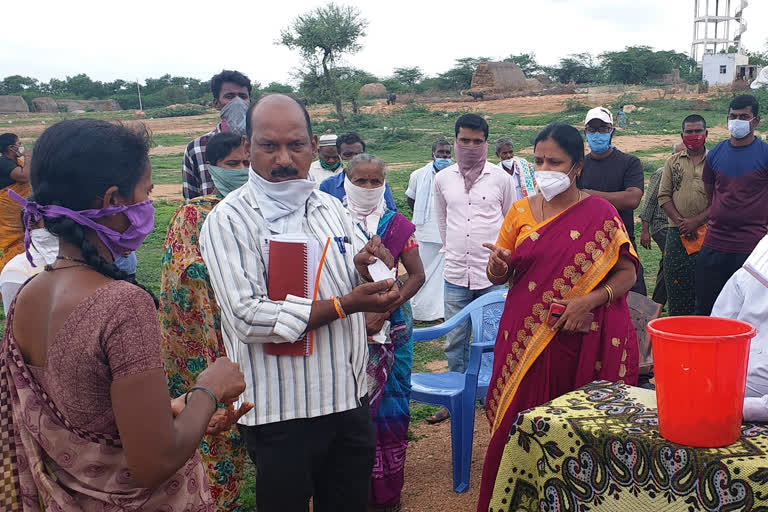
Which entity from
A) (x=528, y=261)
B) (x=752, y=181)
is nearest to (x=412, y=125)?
(x=752, y=181)

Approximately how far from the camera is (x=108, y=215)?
173 cm

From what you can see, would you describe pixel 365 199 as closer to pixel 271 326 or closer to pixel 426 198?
pixel 271 326

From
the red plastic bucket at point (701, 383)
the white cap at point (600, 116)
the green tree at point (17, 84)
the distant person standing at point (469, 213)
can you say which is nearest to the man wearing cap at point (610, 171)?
the white cap at point (600, 116)

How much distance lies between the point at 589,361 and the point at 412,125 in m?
28.9

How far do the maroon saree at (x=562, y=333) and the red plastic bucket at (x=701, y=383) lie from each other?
1073 mm

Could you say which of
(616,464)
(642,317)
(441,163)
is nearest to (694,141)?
(642,317)

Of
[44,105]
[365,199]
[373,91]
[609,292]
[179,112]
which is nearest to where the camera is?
[609,292]

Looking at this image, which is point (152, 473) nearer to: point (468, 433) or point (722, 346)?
point (722, 346)

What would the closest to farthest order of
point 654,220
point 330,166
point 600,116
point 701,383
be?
1. point 701,383
2. point 600,116
3. point 330,166
4. point 654,220

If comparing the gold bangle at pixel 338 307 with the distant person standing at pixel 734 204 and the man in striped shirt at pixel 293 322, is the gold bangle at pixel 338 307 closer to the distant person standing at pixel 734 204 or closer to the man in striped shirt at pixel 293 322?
the man in striped shirt at pixel 293 322

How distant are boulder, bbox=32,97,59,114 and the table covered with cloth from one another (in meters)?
49.4

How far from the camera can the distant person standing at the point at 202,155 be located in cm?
426

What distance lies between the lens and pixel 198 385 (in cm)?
184

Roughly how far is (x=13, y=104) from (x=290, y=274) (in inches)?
1999
